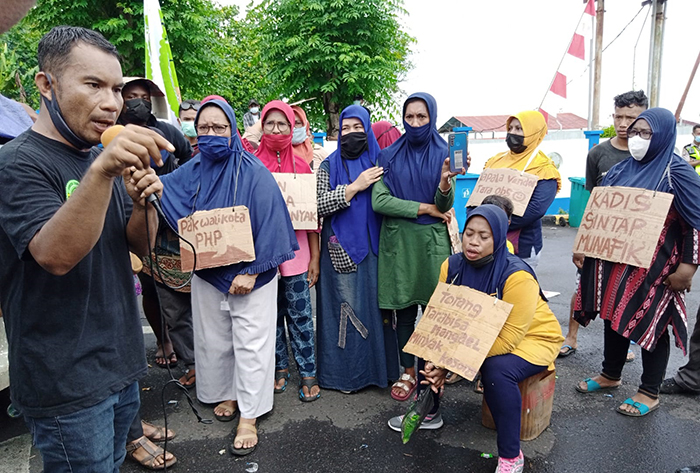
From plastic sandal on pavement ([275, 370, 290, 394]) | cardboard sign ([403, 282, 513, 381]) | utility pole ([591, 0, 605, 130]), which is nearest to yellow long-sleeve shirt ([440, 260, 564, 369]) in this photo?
cardboard sign ([403, 282, 513, 381])

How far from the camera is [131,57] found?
11820 mm

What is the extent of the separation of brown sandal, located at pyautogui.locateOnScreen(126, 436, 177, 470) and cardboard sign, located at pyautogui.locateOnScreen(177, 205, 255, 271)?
1074 millimetres

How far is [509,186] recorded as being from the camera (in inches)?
140

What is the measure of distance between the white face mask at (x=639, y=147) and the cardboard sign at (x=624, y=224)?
241 mm

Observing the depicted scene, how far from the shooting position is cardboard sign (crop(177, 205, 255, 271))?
2.84 meters

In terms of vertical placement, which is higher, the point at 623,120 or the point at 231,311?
the point at 623,120

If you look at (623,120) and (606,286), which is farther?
(623,120)

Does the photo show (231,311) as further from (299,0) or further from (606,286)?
(299,0)

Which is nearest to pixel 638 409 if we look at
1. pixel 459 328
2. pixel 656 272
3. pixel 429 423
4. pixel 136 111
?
pixel 656 272

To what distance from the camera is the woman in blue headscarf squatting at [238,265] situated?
2.90 metres

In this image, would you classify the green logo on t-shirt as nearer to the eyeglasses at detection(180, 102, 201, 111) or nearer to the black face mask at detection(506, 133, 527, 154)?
the black face mask at detection(506, 133, 527, 154)

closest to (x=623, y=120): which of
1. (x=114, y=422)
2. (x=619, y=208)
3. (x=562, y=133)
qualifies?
(x=619, y=208)

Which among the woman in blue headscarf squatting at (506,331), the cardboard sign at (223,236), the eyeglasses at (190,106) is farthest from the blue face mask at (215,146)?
the eyeglasses at (190,106)

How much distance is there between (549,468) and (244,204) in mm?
2317
